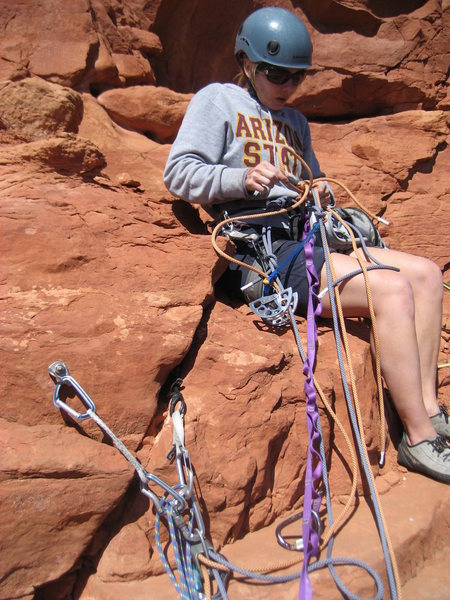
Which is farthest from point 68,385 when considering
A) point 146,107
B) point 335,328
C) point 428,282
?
point 146,107

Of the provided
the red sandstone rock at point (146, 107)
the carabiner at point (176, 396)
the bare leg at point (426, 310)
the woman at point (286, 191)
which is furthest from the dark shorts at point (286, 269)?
the red sandstone rock at point (146, 107)

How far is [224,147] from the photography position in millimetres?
2057

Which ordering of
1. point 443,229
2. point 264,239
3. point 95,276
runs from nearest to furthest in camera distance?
point 95,276 < point 264,239 < point 443,229

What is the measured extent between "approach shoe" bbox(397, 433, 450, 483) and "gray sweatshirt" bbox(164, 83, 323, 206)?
40.9 inches

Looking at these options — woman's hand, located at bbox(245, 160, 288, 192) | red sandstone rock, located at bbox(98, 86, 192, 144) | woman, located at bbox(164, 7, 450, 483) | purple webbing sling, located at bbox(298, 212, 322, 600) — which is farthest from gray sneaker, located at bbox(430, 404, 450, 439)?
red sandstone rock, located at bbox(98, 86, 192, 144)

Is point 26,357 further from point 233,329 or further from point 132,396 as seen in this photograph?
point 233,329

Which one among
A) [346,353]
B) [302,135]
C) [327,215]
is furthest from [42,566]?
[302,135]

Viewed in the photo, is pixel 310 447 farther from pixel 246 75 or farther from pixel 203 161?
pixel 246 75

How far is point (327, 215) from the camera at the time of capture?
75.5 inches

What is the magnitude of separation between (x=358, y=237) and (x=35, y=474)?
138cm

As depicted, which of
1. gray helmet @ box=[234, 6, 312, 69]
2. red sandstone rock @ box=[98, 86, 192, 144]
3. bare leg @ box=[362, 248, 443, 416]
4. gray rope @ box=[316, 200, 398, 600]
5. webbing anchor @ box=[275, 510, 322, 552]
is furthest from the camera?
red sandstone rock @ box=[98, 86, 192, 144]

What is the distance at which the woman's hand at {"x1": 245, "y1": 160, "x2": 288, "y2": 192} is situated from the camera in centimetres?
176

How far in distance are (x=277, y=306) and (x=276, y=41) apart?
108 cm

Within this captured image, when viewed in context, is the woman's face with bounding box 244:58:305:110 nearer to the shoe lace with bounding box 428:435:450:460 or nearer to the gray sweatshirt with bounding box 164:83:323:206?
the gray sweatshirt with bounding box 164:83:323:206
